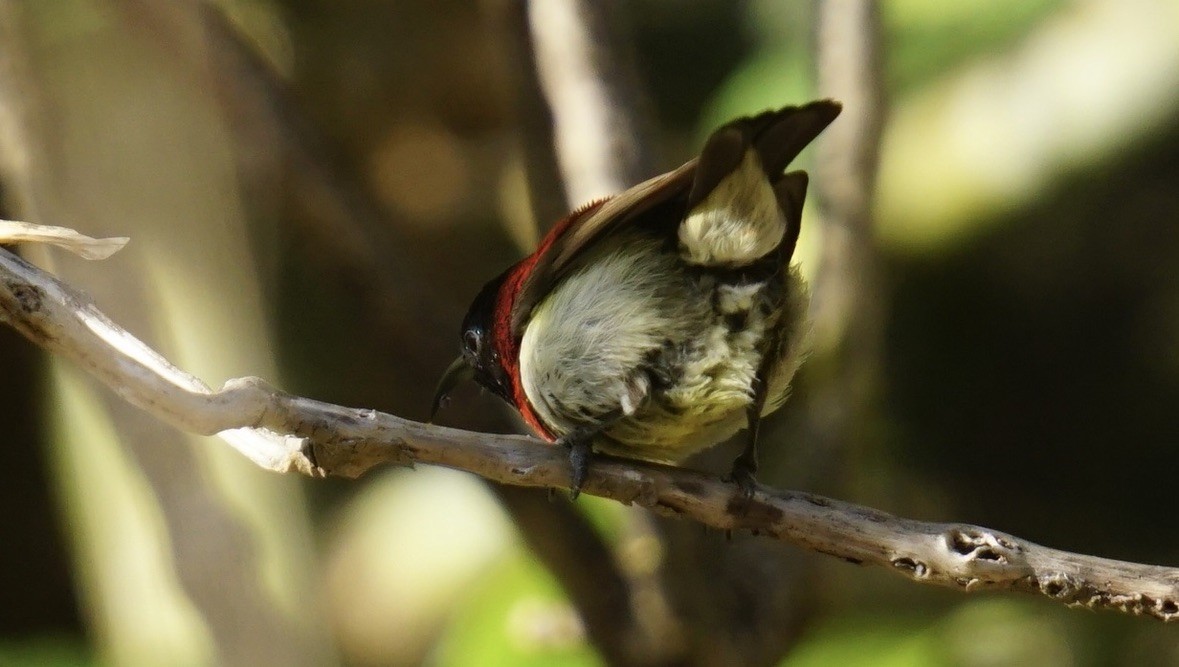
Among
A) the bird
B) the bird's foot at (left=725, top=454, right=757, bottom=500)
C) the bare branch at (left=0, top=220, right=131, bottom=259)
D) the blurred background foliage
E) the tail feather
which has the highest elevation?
the bare branch at (left=0, top=220, right=131, bottom=259)

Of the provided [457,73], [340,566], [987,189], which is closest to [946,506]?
[987,189]

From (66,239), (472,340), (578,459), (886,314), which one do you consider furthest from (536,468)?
(886,314)

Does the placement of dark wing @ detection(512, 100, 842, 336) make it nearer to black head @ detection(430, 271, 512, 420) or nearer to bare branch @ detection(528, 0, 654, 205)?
black head @ detection(430, 271, 512, 420)

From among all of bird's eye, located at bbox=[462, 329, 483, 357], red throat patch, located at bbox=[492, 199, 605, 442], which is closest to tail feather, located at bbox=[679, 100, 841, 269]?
red throat patch, located at bbox=[492, 199, 605, 442]

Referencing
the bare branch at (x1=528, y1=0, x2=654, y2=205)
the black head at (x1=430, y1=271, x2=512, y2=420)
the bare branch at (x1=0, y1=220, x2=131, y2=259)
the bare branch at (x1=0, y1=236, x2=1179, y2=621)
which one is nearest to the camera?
the bare branch at (x1=0, y1=220, x2=131, y2=259)

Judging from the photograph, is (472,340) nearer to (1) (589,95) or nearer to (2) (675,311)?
(2) (675,311)

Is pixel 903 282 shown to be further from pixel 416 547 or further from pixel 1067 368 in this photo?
pixel 416 547
